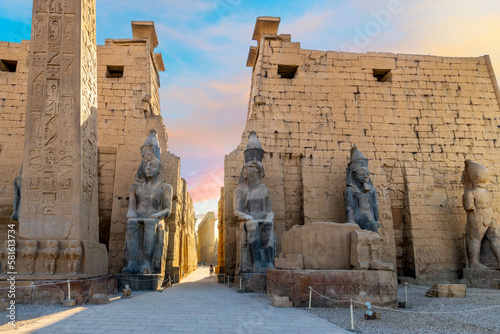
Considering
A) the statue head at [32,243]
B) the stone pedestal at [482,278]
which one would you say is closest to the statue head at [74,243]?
the statue head at [32,243]

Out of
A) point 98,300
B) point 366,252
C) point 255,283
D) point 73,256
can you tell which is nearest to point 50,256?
point 73,256

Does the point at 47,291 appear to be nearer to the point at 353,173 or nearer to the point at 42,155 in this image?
the point at 42,155

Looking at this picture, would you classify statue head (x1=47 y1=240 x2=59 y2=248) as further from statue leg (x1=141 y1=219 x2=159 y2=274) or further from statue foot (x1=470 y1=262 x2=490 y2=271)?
statue foot (x1=470 y1=262 x2=490 y2=271)

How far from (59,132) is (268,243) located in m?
4.08

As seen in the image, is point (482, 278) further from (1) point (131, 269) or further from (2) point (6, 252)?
(2) point (6, 252)

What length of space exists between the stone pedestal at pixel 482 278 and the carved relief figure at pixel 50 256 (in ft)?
26.2

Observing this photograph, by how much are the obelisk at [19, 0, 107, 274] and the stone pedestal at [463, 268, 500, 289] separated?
7.54 m

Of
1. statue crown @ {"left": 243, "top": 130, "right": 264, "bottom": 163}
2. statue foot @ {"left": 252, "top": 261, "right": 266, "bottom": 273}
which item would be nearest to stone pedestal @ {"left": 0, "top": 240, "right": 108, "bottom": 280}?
statue foot @ {"left": 252, "top": 261, "right": 266, "bottom": 273}

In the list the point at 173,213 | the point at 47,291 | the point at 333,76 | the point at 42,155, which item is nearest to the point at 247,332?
the point at 47,291

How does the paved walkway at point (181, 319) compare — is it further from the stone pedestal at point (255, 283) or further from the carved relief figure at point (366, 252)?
the stone pedestal at point (255, 283)

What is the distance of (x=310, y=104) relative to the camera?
982 cm

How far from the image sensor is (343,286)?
4.80m

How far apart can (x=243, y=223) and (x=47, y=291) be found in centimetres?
365

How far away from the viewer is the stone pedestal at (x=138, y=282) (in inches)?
258
